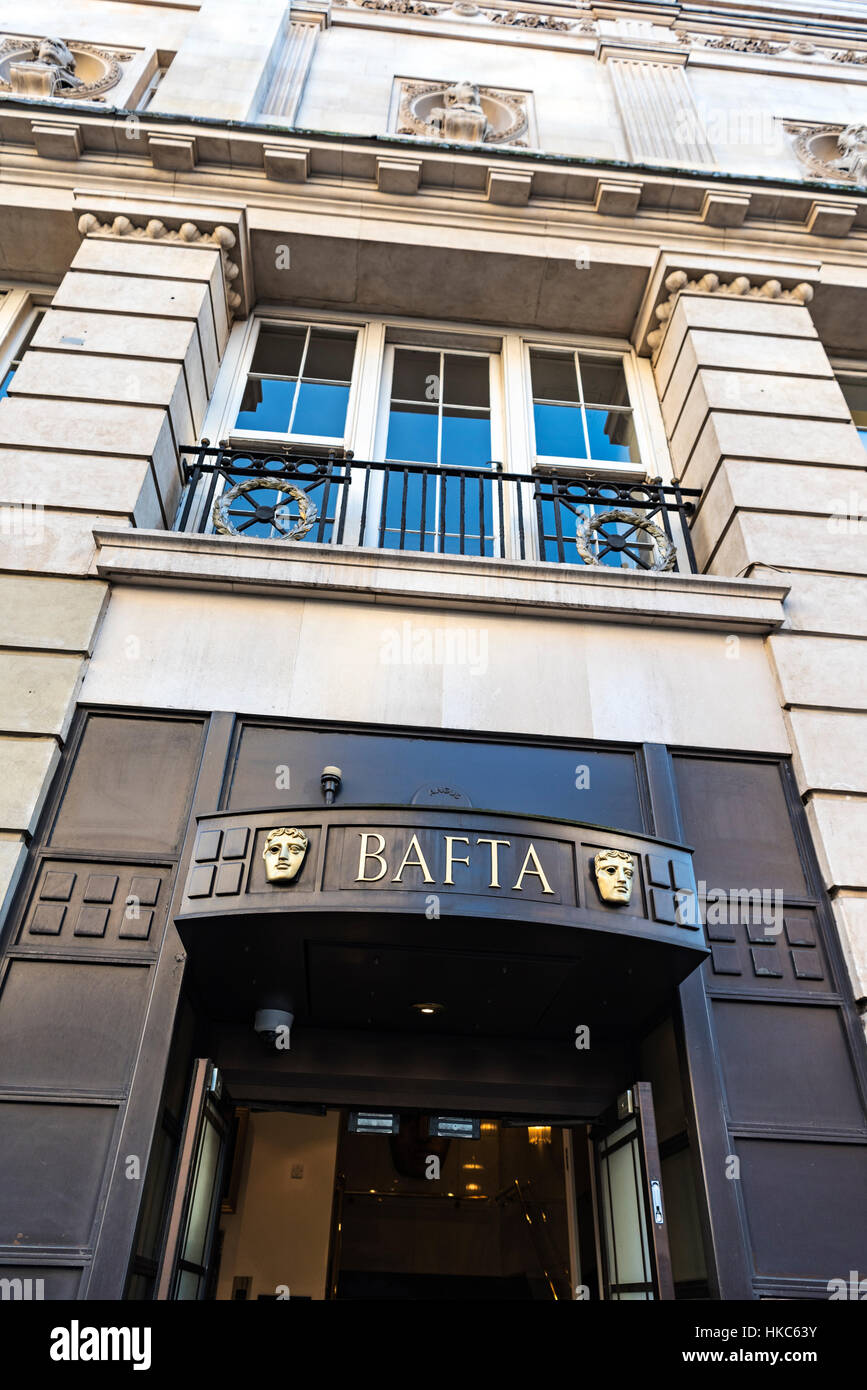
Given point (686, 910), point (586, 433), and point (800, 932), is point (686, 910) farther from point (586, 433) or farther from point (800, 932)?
point (586, 433)

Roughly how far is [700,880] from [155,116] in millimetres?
10216

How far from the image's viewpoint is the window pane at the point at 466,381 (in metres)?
10.4

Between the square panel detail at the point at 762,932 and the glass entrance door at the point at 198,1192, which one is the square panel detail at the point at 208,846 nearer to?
the glass entrance door at the point at 198,1192

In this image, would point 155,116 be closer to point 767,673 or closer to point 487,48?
point 487,48

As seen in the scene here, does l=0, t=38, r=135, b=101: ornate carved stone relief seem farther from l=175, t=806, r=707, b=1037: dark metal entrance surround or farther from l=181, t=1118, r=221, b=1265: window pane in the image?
l=181, t=1118, r=221, b=1265: window pane

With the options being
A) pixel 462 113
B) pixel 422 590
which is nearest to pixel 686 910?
pixel 422 590

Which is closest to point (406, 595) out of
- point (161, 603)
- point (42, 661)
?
point (161, 603)

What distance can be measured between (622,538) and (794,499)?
1.62 m

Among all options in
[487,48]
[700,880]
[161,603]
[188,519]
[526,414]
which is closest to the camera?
[700,880]

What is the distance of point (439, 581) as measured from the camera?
7.30 metres

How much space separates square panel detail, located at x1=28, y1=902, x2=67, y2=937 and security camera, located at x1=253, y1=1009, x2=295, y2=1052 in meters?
1.43

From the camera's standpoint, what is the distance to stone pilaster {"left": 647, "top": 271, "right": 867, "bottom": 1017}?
21.3 feet

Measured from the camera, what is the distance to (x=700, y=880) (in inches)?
245

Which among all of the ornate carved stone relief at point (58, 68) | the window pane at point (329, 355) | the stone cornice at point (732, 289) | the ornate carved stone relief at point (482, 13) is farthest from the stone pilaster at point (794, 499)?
→ the ornate carved stone relief at point (58, 68)
